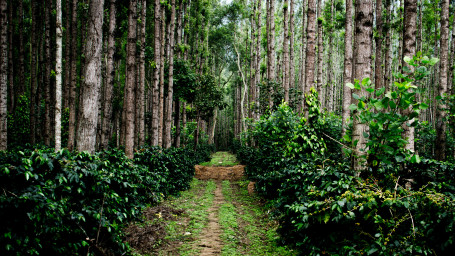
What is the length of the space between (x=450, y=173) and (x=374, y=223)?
145cm

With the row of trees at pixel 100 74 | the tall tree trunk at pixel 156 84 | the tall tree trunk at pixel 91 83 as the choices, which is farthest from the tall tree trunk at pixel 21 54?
the tall tree trunk at pixel 91 83

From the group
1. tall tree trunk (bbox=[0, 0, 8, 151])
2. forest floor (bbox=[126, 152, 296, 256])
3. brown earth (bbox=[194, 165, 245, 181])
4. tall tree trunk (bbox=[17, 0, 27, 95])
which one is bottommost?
brown earth (bbox=[194, 165, 245, 181])

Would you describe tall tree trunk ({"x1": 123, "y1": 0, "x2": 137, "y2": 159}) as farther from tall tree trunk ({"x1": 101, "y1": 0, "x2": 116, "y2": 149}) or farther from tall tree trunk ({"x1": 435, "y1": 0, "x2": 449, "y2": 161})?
tall tree trunk ({"x1": 435, "y1": 0, "x2": 449, "y2": 161})

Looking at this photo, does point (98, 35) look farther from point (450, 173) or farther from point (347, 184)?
point (450, 173)

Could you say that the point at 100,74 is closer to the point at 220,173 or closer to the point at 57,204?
the point at 57,204

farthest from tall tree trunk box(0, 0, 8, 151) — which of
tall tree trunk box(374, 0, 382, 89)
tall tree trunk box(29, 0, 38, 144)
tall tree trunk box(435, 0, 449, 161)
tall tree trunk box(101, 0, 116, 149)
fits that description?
tall tree trunk box(435, 0, 449, 161)

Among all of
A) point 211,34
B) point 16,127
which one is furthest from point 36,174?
point 211,34

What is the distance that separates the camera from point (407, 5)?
19.5ft

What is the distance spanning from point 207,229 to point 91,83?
426cm

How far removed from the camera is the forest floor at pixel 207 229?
4785 mm

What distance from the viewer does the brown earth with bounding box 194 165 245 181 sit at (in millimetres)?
15147

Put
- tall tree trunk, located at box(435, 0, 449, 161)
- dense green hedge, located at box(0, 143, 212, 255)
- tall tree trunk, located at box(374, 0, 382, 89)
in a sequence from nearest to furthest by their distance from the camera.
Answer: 1. dense green hedge, located at box(0, 143, 212, 255)
2. tall tree trunk, located at box(435, 0, 449, 161)
3. tall tree trunk, located at box(374, 0, 382, 89)

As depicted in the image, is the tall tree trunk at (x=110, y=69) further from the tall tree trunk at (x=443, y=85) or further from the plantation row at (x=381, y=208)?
the tall tree trunk at (x=443, y=85)

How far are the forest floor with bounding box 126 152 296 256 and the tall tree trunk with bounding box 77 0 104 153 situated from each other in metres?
2.23
